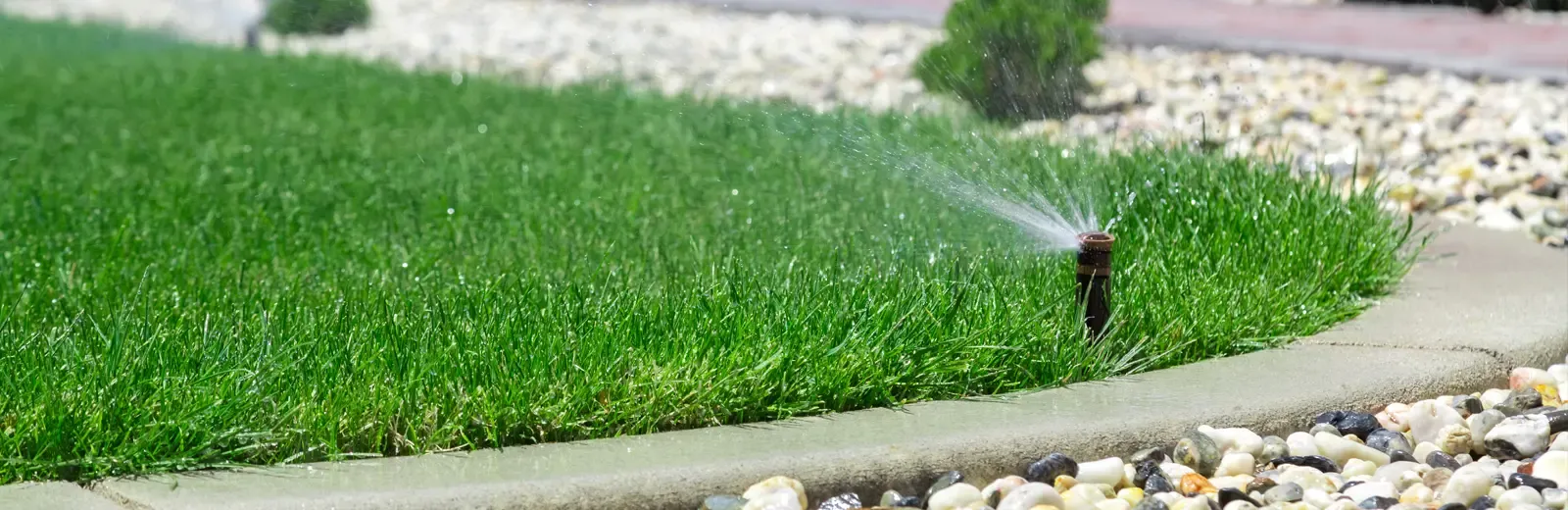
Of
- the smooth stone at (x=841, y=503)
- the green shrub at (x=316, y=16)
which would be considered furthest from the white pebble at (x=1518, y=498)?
the green shrub at (x=316, y=16)

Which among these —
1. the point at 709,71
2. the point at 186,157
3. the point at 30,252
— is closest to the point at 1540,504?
the point at 30,252

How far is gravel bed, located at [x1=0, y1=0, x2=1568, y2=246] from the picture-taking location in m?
5.93

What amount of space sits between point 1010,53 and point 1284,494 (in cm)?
553

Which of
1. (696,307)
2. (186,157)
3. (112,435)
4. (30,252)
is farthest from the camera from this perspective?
(186,157)

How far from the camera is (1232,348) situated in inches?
141

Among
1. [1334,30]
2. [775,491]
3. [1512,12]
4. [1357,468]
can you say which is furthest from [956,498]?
[1512,12]

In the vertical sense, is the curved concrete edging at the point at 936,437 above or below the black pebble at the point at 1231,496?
above

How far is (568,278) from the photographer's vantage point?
13.4ft

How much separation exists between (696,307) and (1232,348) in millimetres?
1080

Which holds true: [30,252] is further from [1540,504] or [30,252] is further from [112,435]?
[1540,504]

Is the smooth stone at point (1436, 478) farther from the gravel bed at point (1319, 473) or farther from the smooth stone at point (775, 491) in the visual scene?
the smooth stone at point (775, 491)

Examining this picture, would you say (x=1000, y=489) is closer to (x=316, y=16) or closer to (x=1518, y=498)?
(x=1518, y=498)

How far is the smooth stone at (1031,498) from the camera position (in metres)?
2.66

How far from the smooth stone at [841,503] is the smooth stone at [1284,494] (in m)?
0.66
